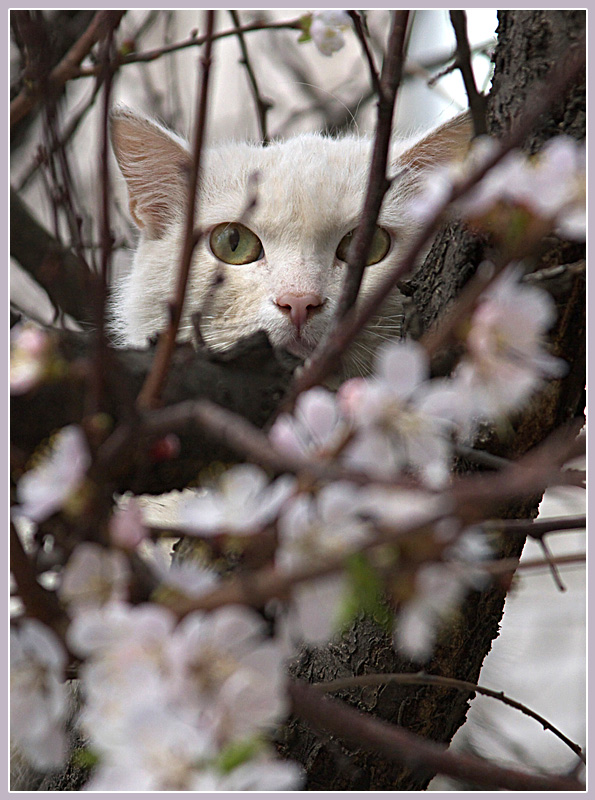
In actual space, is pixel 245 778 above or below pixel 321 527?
below

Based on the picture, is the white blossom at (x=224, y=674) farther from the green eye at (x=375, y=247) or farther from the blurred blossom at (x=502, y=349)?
the green eye at (x=375, y=247)

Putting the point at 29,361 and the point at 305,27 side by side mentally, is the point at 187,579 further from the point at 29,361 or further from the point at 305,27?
the point at 305,27

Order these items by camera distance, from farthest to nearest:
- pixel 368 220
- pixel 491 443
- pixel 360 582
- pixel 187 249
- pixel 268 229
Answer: pixel 268 229 < pixel 491 443 < pixel 368 220 < pixel 187 249 < pixel 360 582

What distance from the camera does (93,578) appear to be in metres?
0.37

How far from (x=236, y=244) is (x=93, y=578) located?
0.94 m

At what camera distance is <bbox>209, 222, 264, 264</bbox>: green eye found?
4.07 ft

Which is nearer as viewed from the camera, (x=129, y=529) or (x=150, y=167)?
(x=129, y=529)

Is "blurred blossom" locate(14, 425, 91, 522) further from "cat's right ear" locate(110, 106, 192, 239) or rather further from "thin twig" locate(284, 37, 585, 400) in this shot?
"cat's right ear" locate(110, 106, 192, 239)

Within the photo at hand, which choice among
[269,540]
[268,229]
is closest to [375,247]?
[268,229]

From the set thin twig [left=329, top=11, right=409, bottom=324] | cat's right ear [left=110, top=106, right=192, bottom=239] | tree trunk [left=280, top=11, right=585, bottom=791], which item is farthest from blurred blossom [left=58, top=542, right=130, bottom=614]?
cat's right ear [left=110, top=106, right=192, bottom=239]

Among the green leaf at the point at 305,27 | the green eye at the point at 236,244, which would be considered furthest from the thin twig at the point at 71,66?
the green eye at the point at 236,244

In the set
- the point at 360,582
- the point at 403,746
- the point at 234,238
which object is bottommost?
the point at 403,746

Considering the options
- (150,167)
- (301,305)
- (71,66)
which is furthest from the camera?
(150,167)

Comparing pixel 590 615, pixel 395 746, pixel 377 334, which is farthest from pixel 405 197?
pixel 395 746
